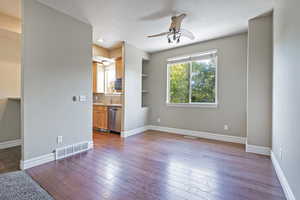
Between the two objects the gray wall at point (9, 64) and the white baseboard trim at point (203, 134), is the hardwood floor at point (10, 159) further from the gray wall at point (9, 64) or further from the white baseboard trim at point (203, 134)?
the white baseboard trim at point (203, 134)

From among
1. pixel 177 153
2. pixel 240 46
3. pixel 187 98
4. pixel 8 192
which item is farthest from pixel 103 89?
pixel 240 46

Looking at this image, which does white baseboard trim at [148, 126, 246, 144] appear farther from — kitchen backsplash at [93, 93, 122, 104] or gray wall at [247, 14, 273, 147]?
kitchen backsplash at [93, 93, 122, 104]

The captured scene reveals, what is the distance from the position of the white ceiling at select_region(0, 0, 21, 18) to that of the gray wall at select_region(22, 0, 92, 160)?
613 millimetres

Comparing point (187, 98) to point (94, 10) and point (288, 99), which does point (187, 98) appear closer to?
point (288, 99)

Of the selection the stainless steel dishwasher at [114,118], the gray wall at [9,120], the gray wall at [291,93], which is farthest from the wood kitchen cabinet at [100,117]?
the gray wall at [291,93]

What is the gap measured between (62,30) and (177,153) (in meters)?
3.28

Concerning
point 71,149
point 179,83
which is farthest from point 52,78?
point 179,83

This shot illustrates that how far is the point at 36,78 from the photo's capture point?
8.15 ft

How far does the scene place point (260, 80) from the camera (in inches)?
118

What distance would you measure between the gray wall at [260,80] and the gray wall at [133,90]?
9.85 feet

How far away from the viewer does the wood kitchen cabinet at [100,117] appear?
4.89 m

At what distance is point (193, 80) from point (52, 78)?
3.58 metres

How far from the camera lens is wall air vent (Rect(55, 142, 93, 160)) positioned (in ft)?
9.09

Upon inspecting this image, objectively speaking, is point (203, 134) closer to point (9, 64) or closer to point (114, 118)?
point (114, 118)
